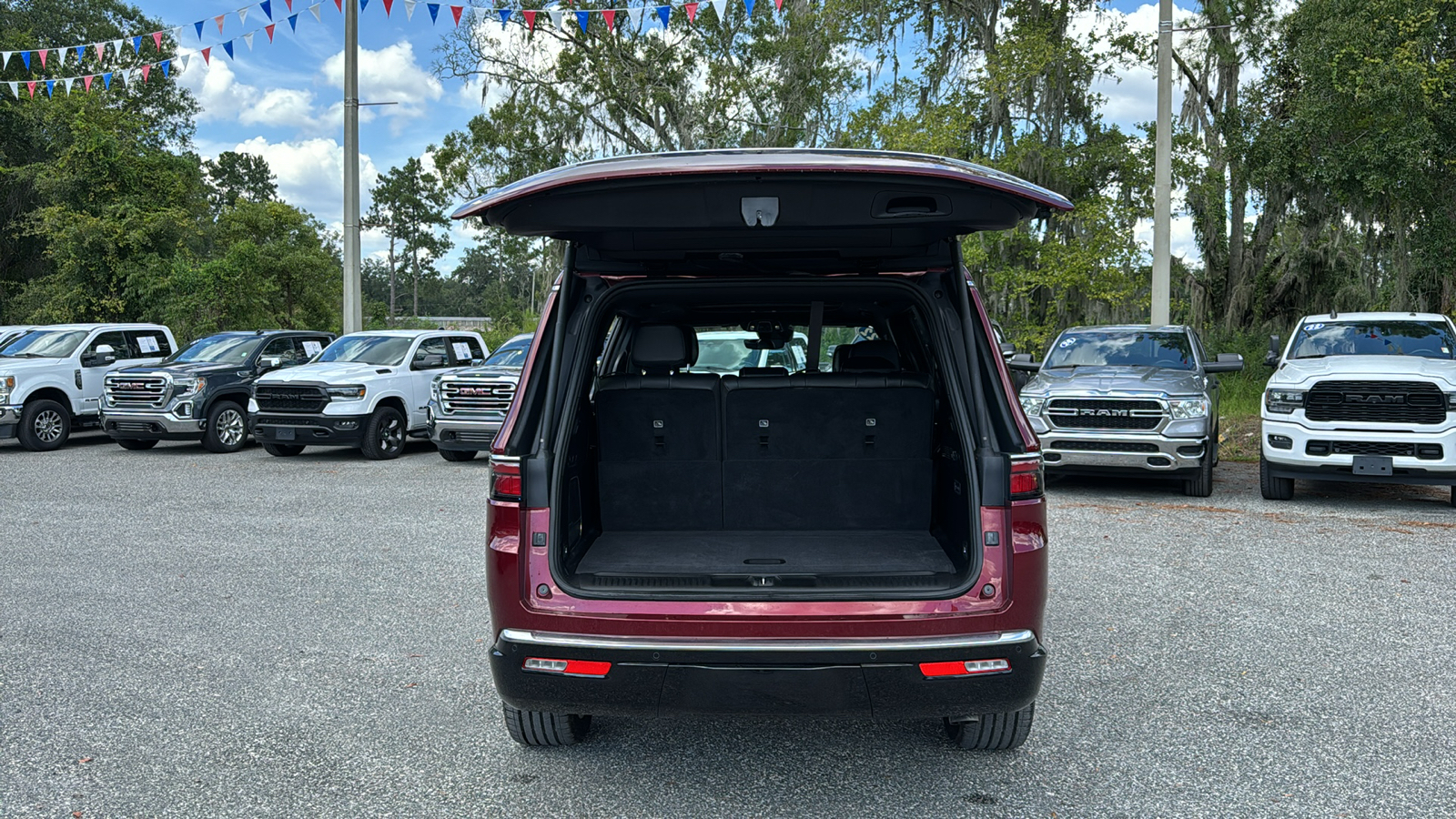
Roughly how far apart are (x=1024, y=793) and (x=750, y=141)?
92.3 ft

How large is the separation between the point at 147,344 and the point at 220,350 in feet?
7.64

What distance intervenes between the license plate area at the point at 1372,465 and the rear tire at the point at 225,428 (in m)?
13.9

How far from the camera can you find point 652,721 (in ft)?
14.2

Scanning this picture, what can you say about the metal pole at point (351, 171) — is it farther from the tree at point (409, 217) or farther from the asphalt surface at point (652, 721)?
the tree at point (409, 217)

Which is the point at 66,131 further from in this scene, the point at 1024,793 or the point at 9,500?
the point at 1024,793

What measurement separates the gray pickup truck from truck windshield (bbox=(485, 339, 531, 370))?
260 inches

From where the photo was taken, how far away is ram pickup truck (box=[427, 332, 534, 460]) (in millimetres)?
12586

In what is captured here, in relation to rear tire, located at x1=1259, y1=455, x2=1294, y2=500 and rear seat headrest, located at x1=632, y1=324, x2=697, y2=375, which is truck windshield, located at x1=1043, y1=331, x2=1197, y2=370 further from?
rear seat headrest, located at x1=632, y1=324, x2=697, y2=375

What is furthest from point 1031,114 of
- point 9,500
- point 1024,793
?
point 1024,793

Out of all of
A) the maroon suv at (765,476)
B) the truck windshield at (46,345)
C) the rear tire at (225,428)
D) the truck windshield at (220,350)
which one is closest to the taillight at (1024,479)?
the maroon suv at (765,476)

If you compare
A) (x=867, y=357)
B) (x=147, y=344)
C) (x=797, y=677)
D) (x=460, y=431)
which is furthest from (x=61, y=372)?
(x=797, y=677)

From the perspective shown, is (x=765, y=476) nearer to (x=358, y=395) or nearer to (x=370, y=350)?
(x=358, y=395)

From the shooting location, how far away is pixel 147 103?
138 feet

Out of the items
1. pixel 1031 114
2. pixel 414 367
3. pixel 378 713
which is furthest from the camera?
pixel 1031 114
